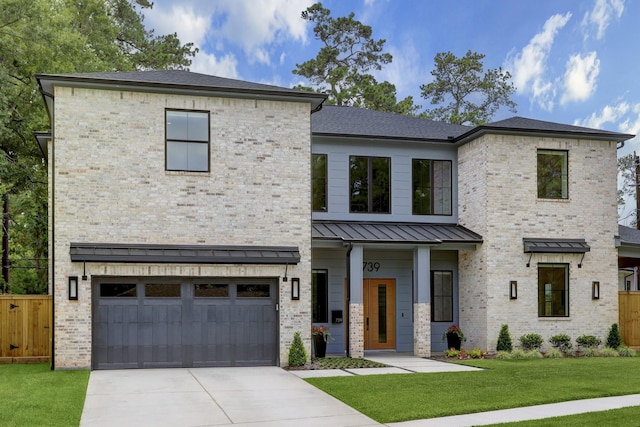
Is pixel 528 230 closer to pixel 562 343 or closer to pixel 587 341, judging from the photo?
pixel 562 343

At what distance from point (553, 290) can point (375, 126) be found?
283 inches

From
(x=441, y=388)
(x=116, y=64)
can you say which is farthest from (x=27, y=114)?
(x=441, y=388)

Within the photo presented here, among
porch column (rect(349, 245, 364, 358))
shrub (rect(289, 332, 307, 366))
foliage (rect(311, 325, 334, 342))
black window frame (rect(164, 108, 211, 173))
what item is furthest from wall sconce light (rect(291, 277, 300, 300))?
black window frame (rect(164, 108, 211, 173))

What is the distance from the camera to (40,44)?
83.4ft

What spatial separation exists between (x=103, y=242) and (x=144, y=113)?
3.09 metres

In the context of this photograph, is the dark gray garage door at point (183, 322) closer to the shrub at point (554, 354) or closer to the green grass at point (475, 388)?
the green grass at point (475, 388)

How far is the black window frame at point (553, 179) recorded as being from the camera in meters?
20.5

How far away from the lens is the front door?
21.0 metres

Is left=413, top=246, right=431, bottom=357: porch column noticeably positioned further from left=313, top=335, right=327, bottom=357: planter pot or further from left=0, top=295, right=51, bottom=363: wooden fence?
left=0, top=295, right=51, bottom=363: wooden fence

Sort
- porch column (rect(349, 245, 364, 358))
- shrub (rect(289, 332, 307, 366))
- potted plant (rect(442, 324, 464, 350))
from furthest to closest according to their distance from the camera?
potted plant (rect(442, 324, 464, 350)), porch column (rect(349, 245, 364, 358)), shrub (rect(289, 332, 307, 366))

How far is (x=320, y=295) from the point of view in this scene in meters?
20.5

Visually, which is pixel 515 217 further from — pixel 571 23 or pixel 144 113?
pixel 571 23

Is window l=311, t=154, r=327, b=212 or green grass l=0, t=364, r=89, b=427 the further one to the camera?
window l=311, t=154, r=327, b=212

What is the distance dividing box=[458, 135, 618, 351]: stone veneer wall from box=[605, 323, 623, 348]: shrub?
16 centimetres
